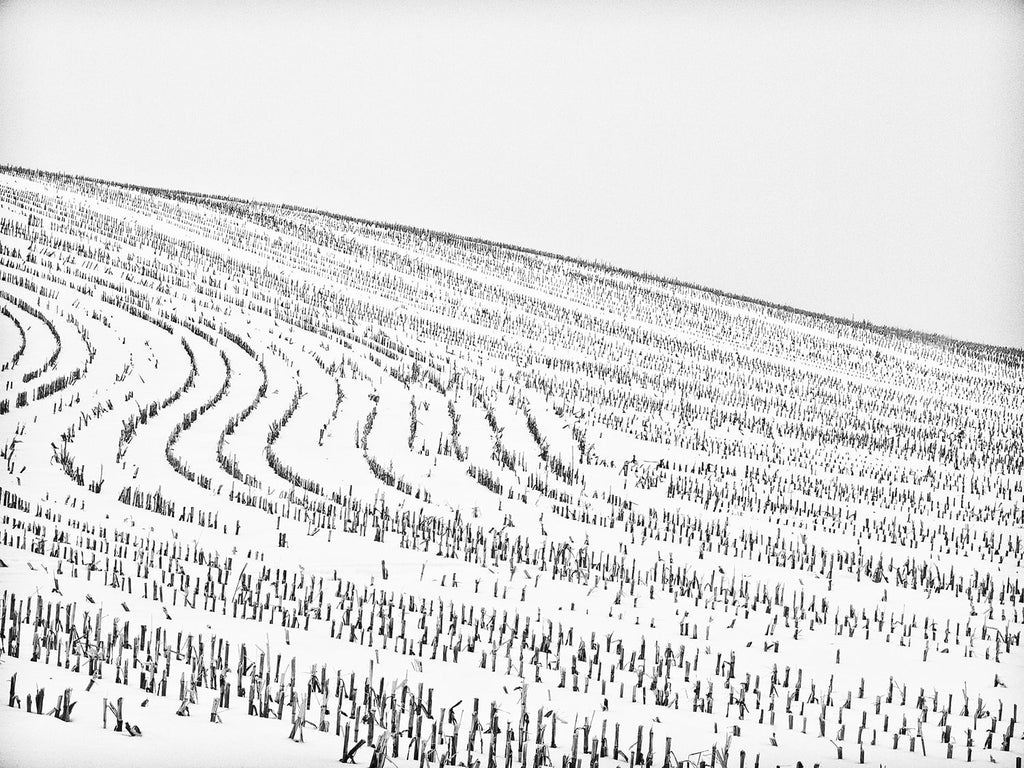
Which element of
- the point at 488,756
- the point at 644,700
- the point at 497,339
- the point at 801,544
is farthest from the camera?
the point at 497,339

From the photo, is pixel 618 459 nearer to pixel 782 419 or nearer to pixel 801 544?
pixel 801 544

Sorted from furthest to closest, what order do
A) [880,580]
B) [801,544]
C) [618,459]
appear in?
[618,459] → [801,544] → [880,580]

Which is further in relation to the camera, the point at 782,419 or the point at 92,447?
the point at 782,419

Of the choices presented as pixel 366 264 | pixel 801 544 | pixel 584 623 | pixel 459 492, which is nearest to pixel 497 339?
pixel 366 264

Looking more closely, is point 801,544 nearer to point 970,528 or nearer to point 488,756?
point 970,528

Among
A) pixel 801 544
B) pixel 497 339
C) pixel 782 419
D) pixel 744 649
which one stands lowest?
pixel 744 649

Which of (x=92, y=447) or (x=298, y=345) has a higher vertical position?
(x=298, y=345)
